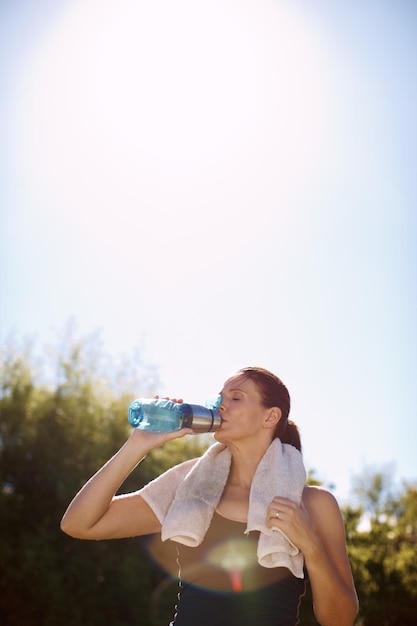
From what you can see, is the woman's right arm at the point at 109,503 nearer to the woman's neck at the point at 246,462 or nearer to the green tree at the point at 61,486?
the woman's neck at the point at 246,462

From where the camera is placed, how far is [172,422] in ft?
7.67

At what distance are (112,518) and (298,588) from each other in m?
0.78

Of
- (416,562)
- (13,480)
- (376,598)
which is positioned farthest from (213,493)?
(416,562)

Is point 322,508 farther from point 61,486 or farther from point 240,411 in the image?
point 61,486

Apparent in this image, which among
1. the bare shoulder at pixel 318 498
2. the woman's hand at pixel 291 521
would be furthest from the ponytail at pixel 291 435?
the woman's hand at pixel 291 521

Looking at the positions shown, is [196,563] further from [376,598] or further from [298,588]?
[376,598]

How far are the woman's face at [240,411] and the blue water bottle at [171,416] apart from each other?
0.06m

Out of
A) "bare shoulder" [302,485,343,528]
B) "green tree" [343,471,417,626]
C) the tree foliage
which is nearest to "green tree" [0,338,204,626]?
the tree foliage

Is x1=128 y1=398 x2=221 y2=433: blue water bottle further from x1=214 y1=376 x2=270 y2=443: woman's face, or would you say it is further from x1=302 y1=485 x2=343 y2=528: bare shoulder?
x1=302 y1=485 x2=343 y2=528: bare shoulder

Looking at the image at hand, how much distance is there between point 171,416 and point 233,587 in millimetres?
672

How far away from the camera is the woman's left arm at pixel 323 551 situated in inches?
76.3

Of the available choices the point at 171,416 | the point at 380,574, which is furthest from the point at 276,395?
the point at 380,574

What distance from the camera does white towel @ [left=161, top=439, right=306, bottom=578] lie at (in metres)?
2.01

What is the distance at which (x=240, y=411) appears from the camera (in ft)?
7.77
